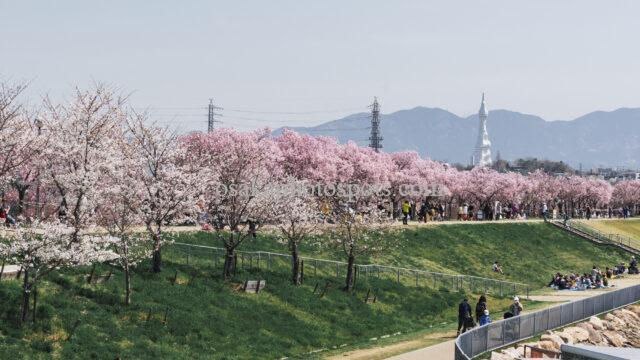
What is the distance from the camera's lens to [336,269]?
56.1m

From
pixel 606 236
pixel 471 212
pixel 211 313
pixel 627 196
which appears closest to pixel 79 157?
pixel 211 313

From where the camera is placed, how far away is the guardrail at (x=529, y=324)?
100.0 feet

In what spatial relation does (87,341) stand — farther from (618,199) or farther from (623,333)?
(618,199)

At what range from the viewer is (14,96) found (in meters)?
33.5

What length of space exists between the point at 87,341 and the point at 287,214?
20452mm

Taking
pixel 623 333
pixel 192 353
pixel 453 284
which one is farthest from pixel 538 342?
pixel 453 284

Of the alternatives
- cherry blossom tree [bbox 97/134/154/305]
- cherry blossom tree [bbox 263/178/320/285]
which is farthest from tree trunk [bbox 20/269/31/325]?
cherry blossom tree [bbox 263/178/320/285]

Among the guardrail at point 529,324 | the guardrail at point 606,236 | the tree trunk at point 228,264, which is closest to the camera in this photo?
the guardrail at point 529,324

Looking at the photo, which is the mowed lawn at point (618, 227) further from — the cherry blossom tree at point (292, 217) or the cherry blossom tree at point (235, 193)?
the cherry blossom tree at point (292, 217)

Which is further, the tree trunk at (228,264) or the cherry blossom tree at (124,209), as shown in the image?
the tree trunk at (228,264)

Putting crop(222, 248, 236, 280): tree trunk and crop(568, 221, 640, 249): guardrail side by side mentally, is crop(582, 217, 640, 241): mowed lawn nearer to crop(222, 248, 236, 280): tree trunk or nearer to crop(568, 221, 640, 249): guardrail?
crop(568, 221, 640, 249): guardrail

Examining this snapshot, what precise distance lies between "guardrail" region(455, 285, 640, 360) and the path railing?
12872 millimetres

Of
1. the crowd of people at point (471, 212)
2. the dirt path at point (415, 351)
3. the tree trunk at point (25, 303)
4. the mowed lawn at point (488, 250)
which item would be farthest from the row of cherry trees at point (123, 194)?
A: the crowd of people at point (471, 212)

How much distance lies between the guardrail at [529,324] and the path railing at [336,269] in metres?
12.9
